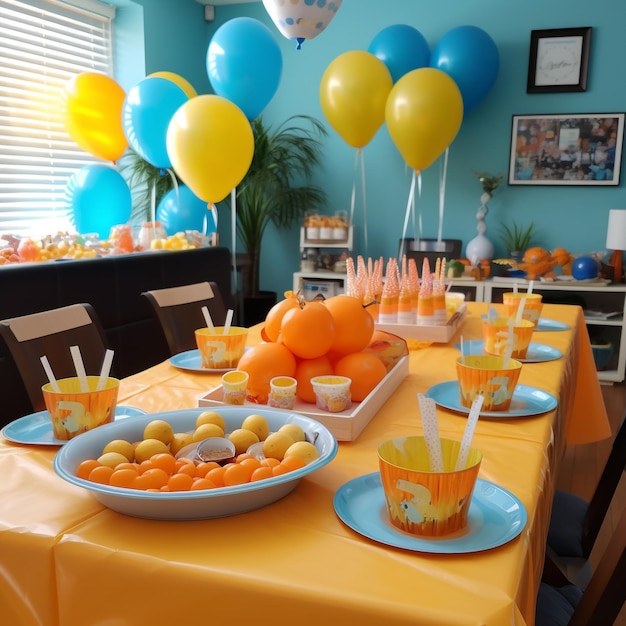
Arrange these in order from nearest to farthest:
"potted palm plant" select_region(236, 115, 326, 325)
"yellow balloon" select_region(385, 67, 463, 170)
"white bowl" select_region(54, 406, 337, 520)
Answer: "white bowl" select_region(54, 406, 337, 520) < "yellow balloon" select_region(385, 67, 463, 170) < "potted palm plant" select_region(236, 115, 326, 325)

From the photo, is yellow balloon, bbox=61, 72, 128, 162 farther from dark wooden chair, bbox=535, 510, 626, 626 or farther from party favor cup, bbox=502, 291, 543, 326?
dark wooden chair, bbox=535, 510, 626, 626

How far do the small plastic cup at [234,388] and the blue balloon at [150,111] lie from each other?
2.51 meters

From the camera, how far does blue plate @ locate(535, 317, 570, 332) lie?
6.73 ft

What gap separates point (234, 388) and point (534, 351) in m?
0.93

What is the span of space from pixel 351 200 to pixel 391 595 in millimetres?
4306

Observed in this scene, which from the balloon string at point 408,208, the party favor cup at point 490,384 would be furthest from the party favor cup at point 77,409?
the balloon string at point 408,208

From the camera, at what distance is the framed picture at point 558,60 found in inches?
162

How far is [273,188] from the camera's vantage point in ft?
15.6

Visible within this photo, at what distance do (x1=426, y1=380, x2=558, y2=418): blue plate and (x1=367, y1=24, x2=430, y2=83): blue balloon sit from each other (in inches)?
124

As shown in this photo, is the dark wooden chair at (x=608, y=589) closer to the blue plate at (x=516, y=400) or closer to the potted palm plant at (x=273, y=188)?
the blue plate at (x=516, y=400)

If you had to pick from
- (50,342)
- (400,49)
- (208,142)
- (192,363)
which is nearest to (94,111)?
(208,142)

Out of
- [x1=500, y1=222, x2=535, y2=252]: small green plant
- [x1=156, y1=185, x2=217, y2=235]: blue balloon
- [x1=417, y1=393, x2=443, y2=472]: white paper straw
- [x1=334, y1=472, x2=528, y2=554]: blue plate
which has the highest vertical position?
[x1=156, y1=185, x2=217, y2=235]: blue balloon

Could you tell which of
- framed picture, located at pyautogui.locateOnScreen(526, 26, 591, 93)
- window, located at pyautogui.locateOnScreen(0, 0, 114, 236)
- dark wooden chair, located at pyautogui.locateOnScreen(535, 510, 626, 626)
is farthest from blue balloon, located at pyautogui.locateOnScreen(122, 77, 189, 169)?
dark wooden chair, located at pyautogui.locateOnScreen(535, 510, 626, 626)

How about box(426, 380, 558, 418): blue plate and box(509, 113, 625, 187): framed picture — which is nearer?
box(426, 380, 558, 418): blue plate
